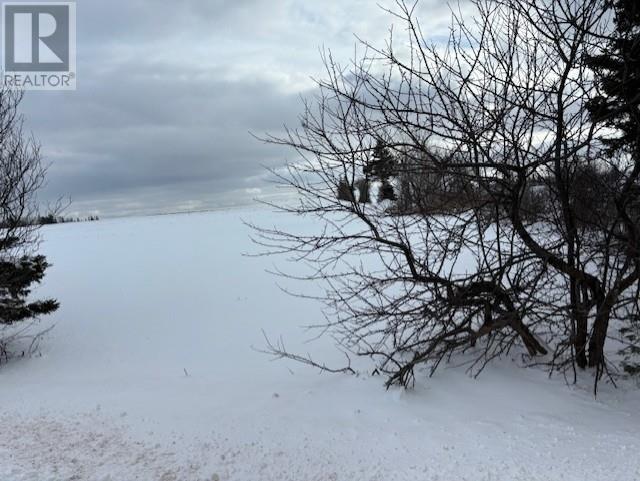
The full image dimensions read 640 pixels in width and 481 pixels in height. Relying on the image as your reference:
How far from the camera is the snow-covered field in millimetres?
3789

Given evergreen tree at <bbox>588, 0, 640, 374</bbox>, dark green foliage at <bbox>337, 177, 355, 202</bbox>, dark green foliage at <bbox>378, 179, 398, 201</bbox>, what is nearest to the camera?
evergreen tree at <bbox>588, 0, 640, 374</bbox>

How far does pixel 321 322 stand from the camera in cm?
891

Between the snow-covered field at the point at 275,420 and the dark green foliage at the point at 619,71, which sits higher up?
the dark green foliage at the point at 619,71

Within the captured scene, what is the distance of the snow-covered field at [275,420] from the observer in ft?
12.4

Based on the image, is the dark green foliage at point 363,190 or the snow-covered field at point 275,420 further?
the dark green foliage at point 363,190

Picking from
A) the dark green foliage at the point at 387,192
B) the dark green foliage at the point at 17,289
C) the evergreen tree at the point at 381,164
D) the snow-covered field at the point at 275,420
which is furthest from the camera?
the dark green foliage at the point at 17,289

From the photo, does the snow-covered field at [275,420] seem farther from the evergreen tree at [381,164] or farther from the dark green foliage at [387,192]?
the evergreen tree at [381,164]

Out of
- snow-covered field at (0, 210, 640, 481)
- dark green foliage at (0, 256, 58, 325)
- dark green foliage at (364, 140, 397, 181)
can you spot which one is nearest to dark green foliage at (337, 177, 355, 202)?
dark green foliage at (364, 140, 397, 181)

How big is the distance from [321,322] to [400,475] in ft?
17.5

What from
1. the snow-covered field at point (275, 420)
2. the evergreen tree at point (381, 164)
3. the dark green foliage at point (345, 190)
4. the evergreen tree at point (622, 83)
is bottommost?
the snow-covered field at point (275, 420)

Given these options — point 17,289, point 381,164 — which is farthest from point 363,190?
point 17,289

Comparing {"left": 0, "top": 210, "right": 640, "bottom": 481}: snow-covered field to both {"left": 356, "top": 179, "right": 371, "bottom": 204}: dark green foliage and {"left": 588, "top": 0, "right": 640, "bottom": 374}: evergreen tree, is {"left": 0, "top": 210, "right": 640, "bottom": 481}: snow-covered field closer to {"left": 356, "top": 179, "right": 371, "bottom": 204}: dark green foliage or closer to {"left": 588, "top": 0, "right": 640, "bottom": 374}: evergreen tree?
{"left": 588, "top": 0, "right": 640, "bottom": 374}: evergreen tree

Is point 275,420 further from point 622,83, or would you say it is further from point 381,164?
point 622,83

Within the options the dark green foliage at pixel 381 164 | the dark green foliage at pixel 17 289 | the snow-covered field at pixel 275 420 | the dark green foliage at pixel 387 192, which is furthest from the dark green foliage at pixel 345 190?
the dark green foliage at pixel 17 289
